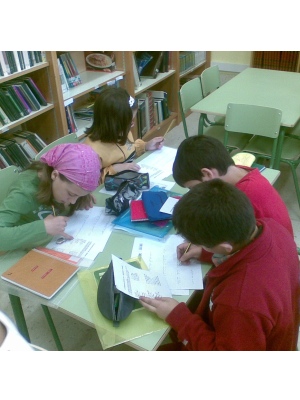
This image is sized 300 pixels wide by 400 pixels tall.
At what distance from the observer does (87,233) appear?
1443 millimetres

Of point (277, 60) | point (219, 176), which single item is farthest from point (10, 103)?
point (277, 60)

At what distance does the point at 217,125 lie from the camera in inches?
115

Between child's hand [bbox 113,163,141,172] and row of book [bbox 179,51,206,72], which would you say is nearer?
child's hand [bbox 113,163,141,172]

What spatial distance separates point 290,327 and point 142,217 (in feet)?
2.26

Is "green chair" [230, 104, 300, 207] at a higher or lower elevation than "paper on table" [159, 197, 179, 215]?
lower

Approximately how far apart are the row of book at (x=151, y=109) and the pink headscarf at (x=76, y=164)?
2.16 metres

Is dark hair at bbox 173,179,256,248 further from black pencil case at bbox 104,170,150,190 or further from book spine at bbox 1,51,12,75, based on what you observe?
book spine at bbox 1,51,12,75

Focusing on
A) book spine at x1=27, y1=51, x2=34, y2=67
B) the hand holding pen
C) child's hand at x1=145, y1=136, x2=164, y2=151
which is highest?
book spine at x1=27, y1=51, x2=34, y2=67

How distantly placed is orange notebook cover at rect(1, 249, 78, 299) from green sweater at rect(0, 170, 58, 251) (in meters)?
0.06

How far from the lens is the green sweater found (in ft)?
4.23

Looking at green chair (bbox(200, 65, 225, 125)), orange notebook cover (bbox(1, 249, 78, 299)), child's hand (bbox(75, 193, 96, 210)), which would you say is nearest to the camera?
orange notebook cover (bbox(1, 249, 78, 299))

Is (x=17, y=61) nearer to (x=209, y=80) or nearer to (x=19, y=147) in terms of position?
(x=19, y=147)

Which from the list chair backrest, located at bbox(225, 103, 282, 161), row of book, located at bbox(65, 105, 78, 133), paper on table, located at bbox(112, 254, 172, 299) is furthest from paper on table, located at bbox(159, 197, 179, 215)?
row of book, located at bbox(65, 105, 78, 133)
